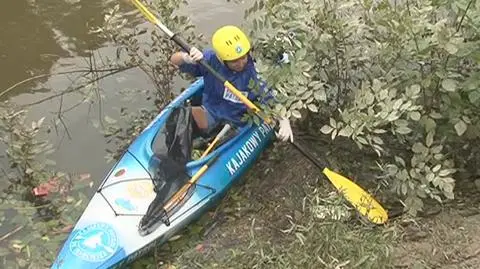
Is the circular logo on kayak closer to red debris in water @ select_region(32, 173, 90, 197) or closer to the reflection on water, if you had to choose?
red debris in water @ select_region(32, 173, 90, 197)

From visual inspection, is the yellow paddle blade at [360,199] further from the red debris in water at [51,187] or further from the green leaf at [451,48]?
the red debris in water at [51,187]

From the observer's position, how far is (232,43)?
5484 mm

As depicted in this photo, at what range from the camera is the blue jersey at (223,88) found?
19.0 feet

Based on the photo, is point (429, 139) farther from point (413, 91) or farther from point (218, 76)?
point (218, 76)

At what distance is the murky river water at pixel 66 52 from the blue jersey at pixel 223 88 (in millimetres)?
1211

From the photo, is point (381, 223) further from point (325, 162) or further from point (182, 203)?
point (182, 203)

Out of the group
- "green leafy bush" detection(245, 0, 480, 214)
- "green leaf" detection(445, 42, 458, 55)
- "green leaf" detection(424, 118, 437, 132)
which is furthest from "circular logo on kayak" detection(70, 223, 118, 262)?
"green leaf" detection(445, 42, 458, 55)

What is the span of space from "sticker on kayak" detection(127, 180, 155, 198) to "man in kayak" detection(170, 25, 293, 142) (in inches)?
33.9

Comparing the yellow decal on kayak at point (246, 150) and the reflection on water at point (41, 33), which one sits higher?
the reflection on water at point (41, 33)

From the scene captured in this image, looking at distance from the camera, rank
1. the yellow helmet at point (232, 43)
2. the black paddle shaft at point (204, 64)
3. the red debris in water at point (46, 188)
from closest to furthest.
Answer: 1. the yellow helmet at point (232, 43)
2. the black paddle shaft at point (204, 64)
3. the red debris in water at point (46, 188)

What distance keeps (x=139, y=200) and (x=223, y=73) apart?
4.40 feet

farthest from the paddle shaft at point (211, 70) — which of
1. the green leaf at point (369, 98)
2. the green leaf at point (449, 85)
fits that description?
the green leaf at point (449, 85)

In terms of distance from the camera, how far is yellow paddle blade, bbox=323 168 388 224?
4.75 metres

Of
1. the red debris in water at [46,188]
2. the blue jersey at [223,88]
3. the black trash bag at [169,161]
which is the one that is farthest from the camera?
the red debris in water at [46,188]
